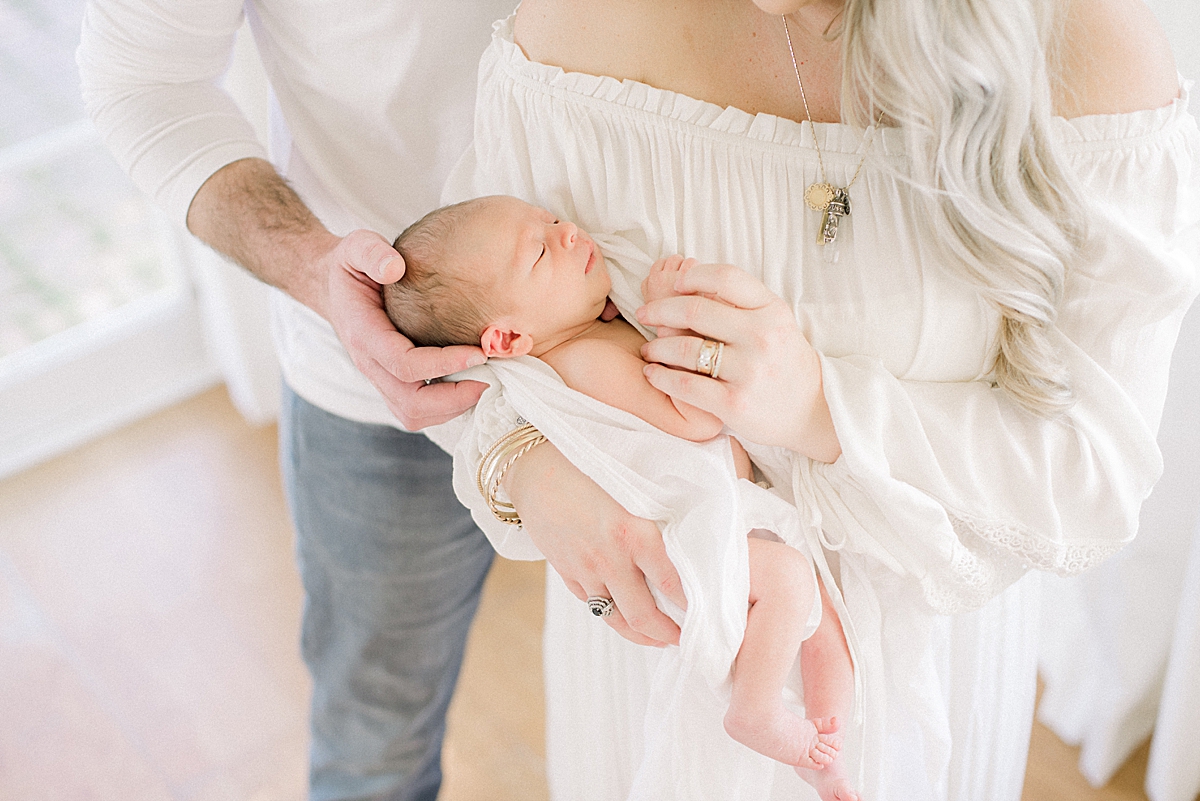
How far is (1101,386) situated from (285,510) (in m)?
1.91

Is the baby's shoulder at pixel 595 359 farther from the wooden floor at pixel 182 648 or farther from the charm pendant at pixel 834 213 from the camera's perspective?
the wooden floor at pixel 182 648

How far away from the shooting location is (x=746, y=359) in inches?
34.1

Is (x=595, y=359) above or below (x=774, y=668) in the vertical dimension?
above

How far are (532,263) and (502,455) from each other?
0.59 ft

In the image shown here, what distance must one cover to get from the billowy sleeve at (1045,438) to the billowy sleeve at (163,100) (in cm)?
80

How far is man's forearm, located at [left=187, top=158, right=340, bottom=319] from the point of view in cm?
115

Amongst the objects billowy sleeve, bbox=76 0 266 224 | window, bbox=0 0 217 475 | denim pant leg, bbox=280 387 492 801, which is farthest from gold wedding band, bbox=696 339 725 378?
window, bbox=0 0 217 475

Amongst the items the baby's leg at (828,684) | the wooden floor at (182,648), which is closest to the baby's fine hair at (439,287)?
the baby's leg at (828,684)

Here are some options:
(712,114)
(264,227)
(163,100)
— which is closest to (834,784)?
(712,114)

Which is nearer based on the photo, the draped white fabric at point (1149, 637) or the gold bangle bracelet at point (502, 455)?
the gold bangle bracelet at point (502, 455)

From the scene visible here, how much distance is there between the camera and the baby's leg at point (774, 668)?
87 cm

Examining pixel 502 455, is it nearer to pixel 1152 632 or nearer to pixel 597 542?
pixel 597 542

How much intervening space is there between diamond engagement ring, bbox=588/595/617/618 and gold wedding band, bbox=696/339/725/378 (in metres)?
0.23

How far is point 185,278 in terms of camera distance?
2.58 meters
